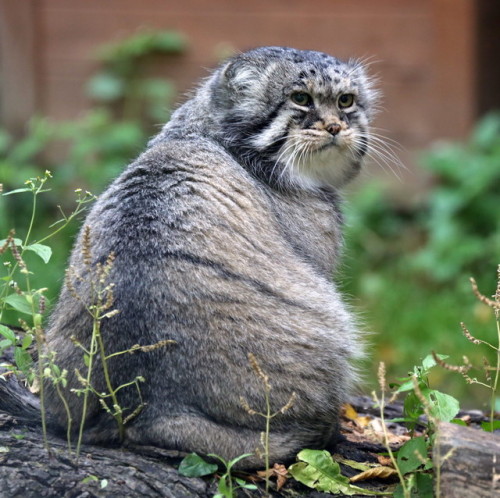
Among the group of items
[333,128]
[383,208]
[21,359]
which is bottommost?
[21,359]

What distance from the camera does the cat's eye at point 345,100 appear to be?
4121 mm

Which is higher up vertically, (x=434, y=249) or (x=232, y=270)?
(x=434, y=249)

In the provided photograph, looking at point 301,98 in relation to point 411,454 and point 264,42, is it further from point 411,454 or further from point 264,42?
point 264,42

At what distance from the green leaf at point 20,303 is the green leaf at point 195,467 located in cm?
76

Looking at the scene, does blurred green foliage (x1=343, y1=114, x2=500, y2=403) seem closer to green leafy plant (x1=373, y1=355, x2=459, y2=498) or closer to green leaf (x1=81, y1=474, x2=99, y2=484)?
green leafy plant (x1=373, y1=355, x2=459, y2=498)

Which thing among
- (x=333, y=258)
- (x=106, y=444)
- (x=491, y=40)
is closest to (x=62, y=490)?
(x=106, y=444)

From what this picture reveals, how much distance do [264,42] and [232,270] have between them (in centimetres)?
519

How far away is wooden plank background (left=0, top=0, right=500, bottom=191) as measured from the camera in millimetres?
8188

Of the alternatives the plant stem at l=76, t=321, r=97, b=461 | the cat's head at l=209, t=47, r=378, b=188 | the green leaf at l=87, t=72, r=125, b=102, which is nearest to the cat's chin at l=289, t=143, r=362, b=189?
the cat's head at l=209, t=47, r=378, b=188

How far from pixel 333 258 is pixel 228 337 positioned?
1.00 meters

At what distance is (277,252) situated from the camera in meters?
3.63

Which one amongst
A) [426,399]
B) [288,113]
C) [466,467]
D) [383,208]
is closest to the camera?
[466,467]

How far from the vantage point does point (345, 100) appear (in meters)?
4.16

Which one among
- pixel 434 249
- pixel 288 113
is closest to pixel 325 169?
pixel 288 113
